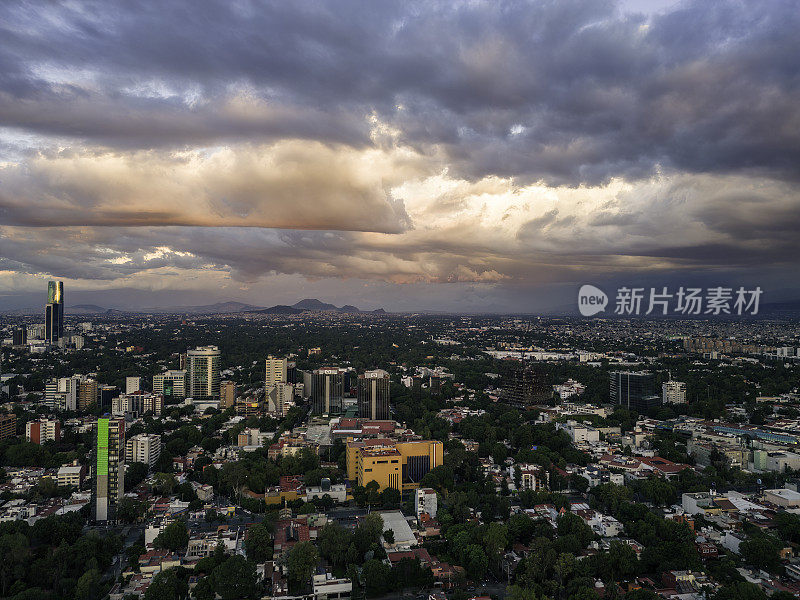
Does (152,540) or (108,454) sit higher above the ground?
(108,454)

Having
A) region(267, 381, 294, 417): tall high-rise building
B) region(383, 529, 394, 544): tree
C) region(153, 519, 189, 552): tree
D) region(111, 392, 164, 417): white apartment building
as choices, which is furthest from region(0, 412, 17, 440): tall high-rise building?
region(383, 529, 394, 544): tree

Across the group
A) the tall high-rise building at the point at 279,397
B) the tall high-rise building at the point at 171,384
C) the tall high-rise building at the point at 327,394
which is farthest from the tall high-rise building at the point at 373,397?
the tall high-rise building at the point at 171,384

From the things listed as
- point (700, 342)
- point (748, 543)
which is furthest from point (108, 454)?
point (700, 342)

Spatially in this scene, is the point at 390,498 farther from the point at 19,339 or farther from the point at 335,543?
the point at 19,339

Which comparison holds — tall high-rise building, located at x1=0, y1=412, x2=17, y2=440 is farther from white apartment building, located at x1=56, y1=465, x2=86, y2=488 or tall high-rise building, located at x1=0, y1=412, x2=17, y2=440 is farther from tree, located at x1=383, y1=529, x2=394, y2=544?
tree, located at x1=383, y1=529, x2=394, y2=544

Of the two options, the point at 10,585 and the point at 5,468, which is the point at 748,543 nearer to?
the point at 10,585

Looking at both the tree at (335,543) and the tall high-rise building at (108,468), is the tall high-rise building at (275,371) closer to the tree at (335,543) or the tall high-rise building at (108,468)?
the tall high-rise building at (108,468)

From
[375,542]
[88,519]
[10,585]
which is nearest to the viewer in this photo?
[10,585]
